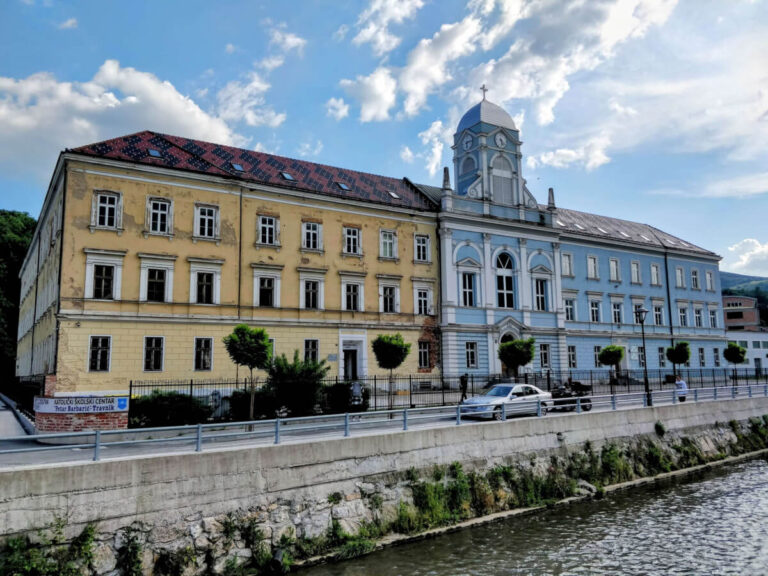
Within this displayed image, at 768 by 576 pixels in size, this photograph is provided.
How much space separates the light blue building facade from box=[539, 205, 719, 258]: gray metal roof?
0.68 ft

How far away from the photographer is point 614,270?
49.2 m

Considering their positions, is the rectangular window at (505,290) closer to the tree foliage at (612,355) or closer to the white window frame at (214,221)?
the tree foliage at (612,355)

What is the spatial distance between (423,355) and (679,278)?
30.4 meters

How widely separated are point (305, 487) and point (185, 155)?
76.9ft

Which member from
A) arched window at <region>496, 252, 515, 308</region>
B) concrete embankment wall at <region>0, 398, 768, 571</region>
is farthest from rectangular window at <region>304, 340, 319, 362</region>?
concrete embankment wall at <region>0, 398, 768, 571</region>

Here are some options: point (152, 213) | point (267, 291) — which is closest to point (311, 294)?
point (267, 291)

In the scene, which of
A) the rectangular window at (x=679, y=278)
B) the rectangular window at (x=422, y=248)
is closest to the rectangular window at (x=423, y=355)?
the rectangular window at (x=422, y=248)

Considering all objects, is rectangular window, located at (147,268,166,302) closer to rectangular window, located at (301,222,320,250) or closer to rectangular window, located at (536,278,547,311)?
rectangular window, located at (301,222,320,250)

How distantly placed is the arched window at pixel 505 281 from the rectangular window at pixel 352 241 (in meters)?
10.7

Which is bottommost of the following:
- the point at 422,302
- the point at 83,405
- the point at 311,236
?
the point at 83,405

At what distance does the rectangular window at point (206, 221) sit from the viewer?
3059cm

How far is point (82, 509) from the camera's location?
1086 centimetres

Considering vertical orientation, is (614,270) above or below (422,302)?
above

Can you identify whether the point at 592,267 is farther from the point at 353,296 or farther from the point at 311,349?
the point at 311,349
